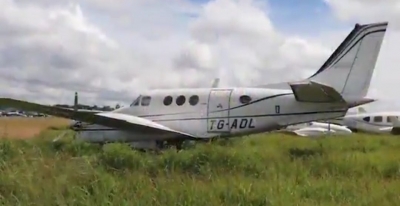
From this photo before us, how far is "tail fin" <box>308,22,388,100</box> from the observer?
1384cm

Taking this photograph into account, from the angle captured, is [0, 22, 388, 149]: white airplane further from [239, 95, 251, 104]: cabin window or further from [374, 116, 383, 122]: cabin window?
[374, 116, 383, 122]: cabin window

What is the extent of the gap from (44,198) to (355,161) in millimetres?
7251

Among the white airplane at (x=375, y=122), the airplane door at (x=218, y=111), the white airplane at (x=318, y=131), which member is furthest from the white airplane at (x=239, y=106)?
the white airplane at (x=375, y=122)

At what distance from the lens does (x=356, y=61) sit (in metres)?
14.0

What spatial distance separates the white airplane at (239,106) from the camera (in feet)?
45.5

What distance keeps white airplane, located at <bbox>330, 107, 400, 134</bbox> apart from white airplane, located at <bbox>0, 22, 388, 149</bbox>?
74.6 ft

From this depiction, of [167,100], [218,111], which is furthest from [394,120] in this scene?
[167,100]

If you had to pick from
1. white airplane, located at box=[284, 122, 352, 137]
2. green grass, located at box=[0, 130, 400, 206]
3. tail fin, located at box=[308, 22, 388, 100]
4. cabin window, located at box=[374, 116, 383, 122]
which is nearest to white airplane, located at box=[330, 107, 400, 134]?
cabin window, located at box=[374, 116, 383, 122]

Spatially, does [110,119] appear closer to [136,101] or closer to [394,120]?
[136,101]

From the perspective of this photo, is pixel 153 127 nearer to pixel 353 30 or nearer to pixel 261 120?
Answer: pixel 261 120

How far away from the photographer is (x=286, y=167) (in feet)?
29.5

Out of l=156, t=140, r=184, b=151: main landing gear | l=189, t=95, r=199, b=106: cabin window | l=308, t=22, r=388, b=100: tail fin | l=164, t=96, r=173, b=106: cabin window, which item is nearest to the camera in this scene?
l=308, t=22, r=388, b=100: tail fin

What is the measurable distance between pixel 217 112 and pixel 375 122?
25472mm

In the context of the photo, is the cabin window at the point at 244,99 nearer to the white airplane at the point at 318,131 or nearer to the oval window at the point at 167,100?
the oval window at the point at 167,100
